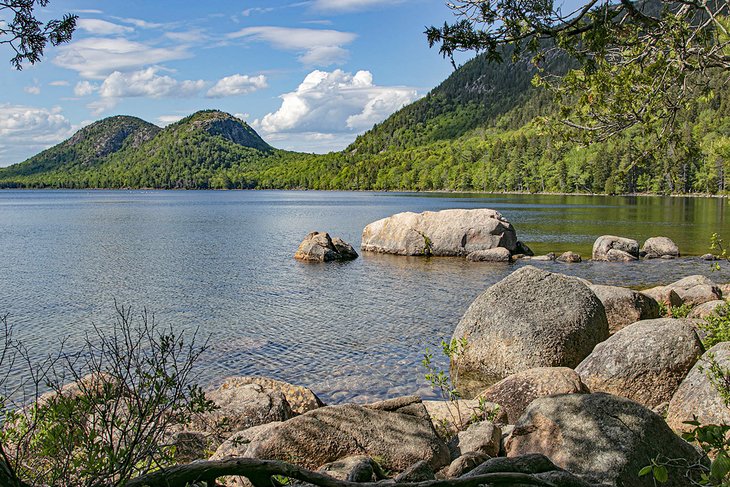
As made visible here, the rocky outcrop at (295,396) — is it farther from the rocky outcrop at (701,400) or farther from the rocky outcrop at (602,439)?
the rocky outcrop at (701,400)

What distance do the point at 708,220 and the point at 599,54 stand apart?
7036 centimetres

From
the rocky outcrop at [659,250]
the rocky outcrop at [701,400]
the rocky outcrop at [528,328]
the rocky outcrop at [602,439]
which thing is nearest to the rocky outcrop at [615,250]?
the rocky outcrop at [659,250]

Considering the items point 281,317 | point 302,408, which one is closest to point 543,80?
point 302,408

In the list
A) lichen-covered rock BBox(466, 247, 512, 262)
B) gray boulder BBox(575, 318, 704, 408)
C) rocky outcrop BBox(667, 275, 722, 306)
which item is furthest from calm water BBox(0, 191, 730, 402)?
rocky outcrop BBox(667, 275, 722, 306)

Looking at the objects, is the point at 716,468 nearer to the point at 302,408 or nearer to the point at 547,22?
the point at 547,22

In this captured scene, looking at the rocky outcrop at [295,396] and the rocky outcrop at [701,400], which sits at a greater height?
the rocky outcrop at [701,400]

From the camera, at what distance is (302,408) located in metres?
12.2

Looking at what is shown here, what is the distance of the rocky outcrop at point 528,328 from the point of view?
14.5 metres

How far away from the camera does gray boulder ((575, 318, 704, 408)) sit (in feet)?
37.2

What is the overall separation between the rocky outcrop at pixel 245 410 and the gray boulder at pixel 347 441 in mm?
2540

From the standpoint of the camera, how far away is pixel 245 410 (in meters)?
11.0

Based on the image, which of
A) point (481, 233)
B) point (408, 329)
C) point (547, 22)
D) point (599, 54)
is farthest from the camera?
point (481, 233)

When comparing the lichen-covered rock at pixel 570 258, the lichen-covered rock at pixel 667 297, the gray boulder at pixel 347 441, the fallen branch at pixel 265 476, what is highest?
the fallen branch at pixel 265 476

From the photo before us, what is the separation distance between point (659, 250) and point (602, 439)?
122ft
